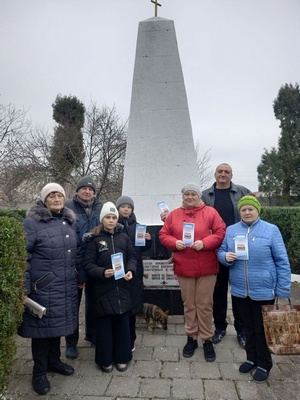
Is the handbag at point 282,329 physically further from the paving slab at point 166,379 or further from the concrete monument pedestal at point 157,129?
the concrete monument pedestal at point 157,129

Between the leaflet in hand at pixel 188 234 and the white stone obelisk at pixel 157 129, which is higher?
the white stone obelisk at pixel 157 129

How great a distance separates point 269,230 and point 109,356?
6.70 ft

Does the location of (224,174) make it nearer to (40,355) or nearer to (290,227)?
(40,355)

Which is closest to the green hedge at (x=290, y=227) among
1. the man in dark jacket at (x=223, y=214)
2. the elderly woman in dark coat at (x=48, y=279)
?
the man in dark jacket at (x=223, y=214)

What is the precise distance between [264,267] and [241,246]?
0.30 meters

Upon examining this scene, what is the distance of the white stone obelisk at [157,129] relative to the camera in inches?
197

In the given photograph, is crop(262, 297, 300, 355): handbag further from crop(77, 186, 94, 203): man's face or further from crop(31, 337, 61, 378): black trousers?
crop(77, 186, 94, 203): man's face

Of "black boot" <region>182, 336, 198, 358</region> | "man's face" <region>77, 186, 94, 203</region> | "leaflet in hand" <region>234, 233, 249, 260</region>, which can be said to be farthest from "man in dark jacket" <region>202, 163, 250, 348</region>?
"man's face" <region>77, 186, 94, 203</region>

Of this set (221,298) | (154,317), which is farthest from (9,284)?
(221,298)

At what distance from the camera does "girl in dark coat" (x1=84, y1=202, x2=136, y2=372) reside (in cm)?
300

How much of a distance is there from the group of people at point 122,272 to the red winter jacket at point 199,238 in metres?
0.01

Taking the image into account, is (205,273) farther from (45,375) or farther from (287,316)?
(45,375)

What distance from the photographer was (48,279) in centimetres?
275

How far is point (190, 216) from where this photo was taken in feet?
10.9
